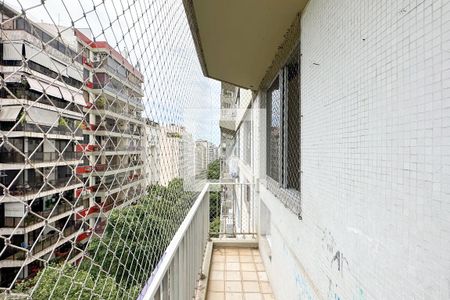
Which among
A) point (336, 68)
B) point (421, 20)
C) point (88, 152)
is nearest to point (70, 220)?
point (88, 152)

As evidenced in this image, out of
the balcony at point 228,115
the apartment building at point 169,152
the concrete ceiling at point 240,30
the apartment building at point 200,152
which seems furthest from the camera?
the balcony at point 228,115

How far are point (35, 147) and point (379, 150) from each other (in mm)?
921

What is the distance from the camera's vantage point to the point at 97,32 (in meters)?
1.05

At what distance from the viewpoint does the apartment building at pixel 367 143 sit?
28.3 inches

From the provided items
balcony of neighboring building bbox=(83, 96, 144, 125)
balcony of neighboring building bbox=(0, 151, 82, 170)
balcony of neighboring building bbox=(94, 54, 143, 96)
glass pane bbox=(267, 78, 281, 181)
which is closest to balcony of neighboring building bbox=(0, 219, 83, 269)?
balcony of neighboring building bbox=(0, 151, 82, 170)

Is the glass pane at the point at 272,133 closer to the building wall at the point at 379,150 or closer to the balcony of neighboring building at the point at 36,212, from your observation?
the building wall at the point at 379,150

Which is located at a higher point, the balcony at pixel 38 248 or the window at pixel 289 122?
the window at pixel 289 122

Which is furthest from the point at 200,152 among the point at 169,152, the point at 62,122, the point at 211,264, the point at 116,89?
the point at 62,122

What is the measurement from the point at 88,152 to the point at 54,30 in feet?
1.18

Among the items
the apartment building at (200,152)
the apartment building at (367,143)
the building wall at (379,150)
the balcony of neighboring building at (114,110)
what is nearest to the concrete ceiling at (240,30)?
the apartment building at (367,143)

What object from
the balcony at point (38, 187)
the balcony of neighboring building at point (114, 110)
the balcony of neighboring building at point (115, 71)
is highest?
the balcony of neighboring building at point (115, 71)

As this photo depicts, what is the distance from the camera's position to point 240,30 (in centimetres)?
245

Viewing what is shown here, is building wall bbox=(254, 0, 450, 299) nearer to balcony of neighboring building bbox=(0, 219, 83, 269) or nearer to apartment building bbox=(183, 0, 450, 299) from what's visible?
apartment building bbox=(183, 0, 450, 299)

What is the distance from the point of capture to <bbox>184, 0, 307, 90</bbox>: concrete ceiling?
6.73ft
